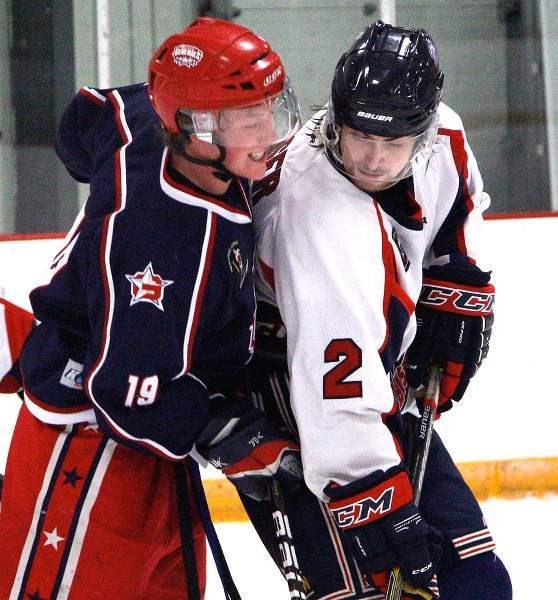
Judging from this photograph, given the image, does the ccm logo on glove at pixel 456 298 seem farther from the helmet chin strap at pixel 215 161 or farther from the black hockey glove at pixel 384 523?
the helmet chin strap at pixel 215 161

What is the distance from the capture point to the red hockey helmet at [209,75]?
1.70 m

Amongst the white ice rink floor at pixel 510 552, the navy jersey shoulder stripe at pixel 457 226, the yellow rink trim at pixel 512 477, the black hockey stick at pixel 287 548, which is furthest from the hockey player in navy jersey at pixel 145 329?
the yellow rink trim at pixel 512 477

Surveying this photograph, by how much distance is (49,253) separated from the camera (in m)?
3.37

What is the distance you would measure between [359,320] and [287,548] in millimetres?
436

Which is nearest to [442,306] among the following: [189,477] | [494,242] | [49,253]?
[189,477]

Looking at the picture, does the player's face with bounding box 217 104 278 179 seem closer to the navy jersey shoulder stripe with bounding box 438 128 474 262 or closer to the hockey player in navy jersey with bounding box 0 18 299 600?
the hockey player in navy jersey with bounding box 0 18 299 600

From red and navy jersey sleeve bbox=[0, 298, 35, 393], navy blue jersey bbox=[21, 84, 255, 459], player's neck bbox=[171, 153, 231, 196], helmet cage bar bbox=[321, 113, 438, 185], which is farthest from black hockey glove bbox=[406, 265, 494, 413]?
red and navy jersey sleeve bbox=[0, 298, 35, 393]

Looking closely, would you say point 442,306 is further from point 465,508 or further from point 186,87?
point 186,87

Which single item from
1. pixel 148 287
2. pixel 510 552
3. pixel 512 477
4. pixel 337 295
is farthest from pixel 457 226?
pixel 512 477

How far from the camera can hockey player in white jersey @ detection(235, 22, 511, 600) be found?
1781 mm

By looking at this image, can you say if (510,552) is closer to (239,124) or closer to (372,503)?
(372,503)

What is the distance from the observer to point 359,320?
177 centimetres

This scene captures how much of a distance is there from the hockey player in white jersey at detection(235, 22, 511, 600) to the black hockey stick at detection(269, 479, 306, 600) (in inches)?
1.9

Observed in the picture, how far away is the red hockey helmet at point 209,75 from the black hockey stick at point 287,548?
0.65 m
